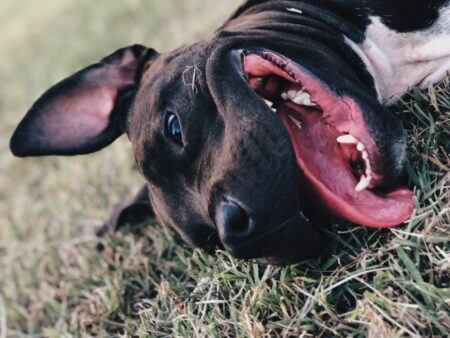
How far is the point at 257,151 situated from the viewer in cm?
213

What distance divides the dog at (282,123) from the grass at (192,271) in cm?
13

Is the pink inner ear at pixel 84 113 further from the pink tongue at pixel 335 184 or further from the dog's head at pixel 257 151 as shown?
the pink tongue at pixel 335 184

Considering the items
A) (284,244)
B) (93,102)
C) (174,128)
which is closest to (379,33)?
(174,128)

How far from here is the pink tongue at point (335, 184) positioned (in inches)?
87.2

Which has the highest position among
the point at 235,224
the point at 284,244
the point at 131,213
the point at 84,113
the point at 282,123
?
the point at 282,123

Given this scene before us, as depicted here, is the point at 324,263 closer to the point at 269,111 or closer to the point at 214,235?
the point at 214,235

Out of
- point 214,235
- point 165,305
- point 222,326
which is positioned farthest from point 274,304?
point 165,305

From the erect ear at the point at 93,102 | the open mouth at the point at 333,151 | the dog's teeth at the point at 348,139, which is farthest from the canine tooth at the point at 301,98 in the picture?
the erect ear at the point at 93,102

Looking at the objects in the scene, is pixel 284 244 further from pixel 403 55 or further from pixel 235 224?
pixel 403 55

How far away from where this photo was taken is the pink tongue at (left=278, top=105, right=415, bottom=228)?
2.21 m

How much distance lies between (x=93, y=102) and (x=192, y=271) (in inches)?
44.3

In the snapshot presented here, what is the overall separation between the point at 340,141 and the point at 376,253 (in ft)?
1.42

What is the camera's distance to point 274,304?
2344 mm

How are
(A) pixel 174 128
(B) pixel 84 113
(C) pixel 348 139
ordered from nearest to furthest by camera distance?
1. (C) pixel 348 139
2. (A) pixel 174 128
3. (B) pixel 84 113
